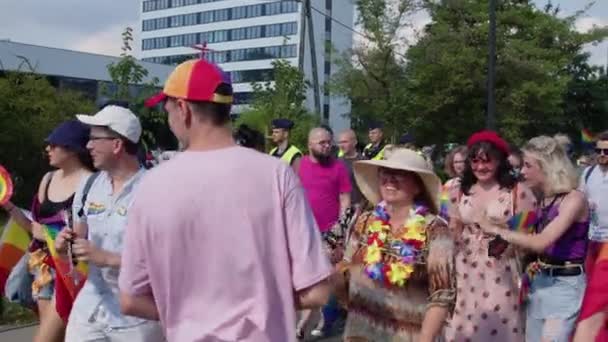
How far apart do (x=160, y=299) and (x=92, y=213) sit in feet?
5.83

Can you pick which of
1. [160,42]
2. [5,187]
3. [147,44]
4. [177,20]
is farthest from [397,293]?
[147,44]

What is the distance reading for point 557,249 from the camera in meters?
5.61

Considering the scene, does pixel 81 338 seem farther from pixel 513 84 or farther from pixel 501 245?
pixel 513 84

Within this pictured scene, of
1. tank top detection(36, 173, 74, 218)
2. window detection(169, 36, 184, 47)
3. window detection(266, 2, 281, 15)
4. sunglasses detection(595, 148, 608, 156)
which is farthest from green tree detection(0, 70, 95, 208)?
window detection(169, 36, 184, 47)

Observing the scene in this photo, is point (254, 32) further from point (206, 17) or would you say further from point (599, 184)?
point (599, 184)

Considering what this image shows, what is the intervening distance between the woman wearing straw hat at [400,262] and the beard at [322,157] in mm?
4556

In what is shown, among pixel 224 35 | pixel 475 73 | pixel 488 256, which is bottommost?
pixel 488 256

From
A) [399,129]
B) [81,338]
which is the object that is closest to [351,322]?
[81,338]

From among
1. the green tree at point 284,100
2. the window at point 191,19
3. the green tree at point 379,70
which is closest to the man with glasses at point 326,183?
the green tree at point 284,100

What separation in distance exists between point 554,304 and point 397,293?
193cm

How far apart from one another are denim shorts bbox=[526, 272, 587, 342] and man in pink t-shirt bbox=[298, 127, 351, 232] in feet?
11.2

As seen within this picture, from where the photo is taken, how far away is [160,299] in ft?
9.35

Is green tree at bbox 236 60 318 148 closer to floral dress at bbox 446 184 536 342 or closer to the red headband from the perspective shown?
the red headband

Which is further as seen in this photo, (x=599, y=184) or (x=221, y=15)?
(x=221, y=15)
